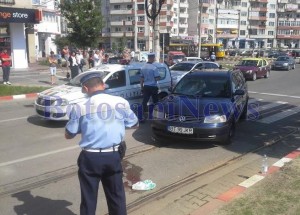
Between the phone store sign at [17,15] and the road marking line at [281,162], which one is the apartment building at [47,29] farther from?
the road marking line at [281,162]

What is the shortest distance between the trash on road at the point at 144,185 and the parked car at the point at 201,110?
6.61ft

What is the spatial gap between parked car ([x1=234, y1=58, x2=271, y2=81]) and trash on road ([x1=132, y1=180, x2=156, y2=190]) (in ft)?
68.8

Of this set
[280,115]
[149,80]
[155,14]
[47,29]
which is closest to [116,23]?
[47,29]

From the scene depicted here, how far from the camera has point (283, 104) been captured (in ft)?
45.8

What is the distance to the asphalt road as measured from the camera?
16.8 feet

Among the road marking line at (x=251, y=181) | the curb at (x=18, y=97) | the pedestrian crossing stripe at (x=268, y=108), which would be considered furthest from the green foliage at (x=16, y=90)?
the road marking line at (x=251, y=181)

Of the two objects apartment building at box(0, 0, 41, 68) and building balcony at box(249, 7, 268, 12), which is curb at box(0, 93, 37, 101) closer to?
apartment building at box(0, 0, 41, 68)

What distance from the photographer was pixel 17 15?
26188 millimetres

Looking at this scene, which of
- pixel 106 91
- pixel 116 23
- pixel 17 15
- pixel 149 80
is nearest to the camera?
pixel 106 91

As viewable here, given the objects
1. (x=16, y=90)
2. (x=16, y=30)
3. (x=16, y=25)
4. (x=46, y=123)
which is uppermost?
(x=16, y=25)

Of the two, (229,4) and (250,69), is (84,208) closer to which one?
(250,69)

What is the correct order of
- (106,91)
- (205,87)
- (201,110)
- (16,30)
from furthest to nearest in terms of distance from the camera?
(16,30) < (106,91) < (205,87) < (201,110)

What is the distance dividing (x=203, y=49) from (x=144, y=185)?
5487cm

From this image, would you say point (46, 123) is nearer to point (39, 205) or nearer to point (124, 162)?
point (124, 162)
